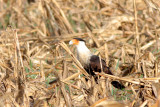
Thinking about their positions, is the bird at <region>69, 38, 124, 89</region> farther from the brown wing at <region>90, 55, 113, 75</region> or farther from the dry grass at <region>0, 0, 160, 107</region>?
the dry grass at <region>0, 0, 160, 107</region>

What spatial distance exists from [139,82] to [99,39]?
2453 mm

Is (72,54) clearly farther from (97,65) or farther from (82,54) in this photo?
(82,54)

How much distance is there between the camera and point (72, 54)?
3.41 m

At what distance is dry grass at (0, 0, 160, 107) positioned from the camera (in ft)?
10.7

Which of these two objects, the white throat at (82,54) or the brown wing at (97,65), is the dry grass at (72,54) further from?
the brown wing at (97,65)

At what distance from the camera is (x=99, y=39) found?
5.69m

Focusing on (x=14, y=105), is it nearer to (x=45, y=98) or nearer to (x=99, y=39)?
(x=45, y=98)

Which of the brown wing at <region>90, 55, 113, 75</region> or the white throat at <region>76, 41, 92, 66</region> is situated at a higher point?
the white throat at <region>76, 41, 92, 66</region>

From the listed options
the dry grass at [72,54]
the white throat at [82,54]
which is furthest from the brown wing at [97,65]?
the dry grass at [72,54]

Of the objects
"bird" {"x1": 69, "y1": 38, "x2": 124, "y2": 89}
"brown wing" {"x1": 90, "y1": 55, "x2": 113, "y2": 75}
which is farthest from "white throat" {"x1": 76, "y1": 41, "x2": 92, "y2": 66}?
"brown wing" {"x1": 90, "y1": 55, "x2": 113, "y2": 75}

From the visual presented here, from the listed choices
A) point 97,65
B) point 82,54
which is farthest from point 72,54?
point 82,54

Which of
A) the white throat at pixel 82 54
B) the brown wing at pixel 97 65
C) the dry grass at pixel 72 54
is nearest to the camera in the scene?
the dry grass at pixel 72 54

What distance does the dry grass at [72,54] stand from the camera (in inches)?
129

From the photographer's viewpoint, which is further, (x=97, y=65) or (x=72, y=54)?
(x=97, y=65)
